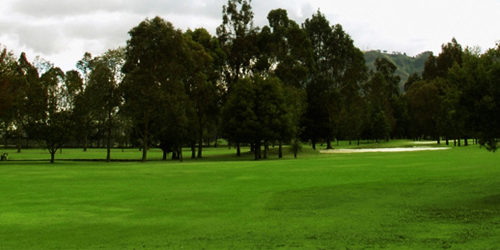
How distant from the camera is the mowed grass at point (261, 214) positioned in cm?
1059

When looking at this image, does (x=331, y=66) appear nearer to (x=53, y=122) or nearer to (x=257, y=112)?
(x=257, y=112)

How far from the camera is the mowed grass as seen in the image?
10594mm

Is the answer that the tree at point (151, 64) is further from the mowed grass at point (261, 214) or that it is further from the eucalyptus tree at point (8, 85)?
the mowed grass at point (261, 214)

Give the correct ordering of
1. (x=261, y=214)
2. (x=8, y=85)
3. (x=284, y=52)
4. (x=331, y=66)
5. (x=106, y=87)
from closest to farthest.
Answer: (x=261, y=214)
(x=8, y=85)
(x=106, y=87)
(x=284, y=52)
(x=331, y=66)

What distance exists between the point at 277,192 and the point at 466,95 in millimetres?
9198

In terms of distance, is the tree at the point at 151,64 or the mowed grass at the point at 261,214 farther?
the tree at the point at 151,64

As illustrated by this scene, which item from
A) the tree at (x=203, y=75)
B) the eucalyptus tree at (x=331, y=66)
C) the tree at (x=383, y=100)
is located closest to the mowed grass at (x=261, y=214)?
the tree at (x=203, y=75)

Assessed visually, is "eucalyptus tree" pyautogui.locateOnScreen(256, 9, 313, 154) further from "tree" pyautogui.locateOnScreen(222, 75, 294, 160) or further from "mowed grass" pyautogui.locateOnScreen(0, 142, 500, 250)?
"mowed grass" pyautogui.locateOnScreen(0, 142, 500, 250)

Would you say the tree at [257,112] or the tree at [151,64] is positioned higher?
the tree at [151,64]

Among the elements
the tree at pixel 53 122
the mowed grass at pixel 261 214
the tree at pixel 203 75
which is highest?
the tree at pixel 203 75

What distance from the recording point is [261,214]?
14.5m

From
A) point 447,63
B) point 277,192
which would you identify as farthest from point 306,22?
point 277,192

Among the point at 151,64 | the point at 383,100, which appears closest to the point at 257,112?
the point at 151,64

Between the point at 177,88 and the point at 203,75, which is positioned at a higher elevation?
the point at 203,75
